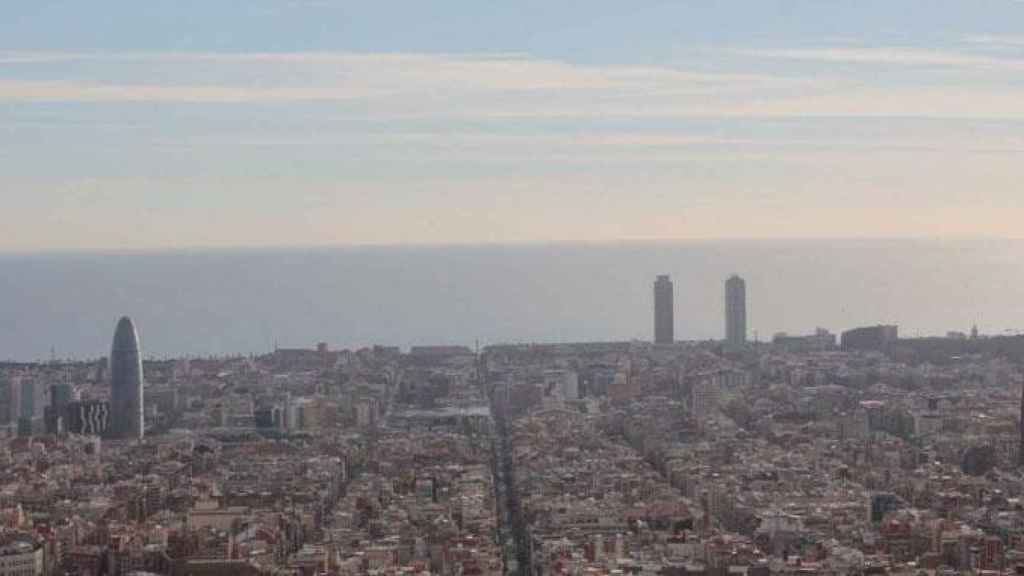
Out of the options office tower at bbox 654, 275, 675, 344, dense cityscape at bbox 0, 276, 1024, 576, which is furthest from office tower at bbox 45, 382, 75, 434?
office tower at bbox 654, 275, 675, 344

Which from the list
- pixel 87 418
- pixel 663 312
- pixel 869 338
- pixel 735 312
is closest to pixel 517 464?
pixel 87 418

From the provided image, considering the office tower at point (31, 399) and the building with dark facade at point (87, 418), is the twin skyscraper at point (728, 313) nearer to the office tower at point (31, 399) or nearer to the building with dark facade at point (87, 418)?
the office tower at point (31, 399)

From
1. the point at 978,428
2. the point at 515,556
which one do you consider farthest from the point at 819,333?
the point at 515,556

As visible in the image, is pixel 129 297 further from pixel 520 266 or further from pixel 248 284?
pixel 520 266

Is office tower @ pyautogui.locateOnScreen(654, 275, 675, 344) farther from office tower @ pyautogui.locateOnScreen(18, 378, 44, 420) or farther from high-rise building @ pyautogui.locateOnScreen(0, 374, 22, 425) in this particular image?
high-rise building @ pyautogui.locateOnScreen(0, 374, 22, 425)

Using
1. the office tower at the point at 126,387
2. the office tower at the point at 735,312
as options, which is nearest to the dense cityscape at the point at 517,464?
the office tower at the point at 126,387
